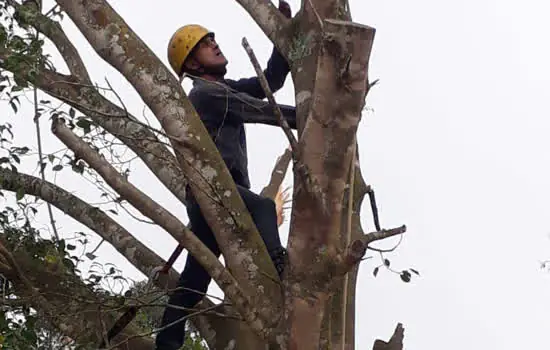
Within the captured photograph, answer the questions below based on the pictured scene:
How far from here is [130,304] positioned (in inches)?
126

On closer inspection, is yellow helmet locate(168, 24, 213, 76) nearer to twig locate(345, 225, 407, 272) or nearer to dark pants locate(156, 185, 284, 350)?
dark pants locate(156, 185, 284, 350)

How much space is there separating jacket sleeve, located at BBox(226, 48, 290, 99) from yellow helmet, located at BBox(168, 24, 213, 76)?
209 mm

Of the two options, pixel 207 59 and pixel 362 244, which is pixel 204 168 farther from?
pixel 207 59

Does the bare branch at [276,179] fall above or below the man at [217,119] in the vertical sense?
above

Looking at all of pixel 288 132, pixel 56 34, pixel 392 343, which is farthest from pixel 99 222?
pixel 288 132

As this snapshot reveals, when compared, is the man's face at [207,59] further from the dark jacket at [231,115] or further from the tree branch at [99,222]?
the tree branch at [99,222]

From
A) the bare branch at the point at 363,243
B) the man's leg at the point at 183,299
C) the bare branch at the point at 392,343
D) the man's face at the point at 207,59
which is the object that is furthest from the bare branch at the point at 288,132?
the man's face at the point at 207,59

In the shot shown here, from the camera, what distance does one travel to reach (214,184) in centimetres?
278

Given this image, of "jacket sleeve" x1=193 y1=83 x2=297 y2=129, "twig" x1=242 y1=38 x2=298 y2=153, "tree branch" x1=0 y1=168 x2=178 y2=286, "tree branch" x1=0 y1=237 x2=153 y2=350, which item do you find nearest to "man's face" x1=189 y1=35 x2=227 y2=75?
"jacket sleeve" x1=193 y1=83 x2=297 y2=129

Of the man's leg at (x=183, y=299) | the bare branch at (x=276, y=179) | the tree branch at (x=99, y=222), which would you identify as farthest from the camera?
the bare branch at (x=276, y=179)

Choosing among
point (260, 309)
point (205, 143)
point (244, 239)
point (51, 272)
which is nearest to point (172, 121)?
point (205, 143)

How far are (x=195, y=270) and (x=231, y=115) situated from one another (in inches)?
25.9

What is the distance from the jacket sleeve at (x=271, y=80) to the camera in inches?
139

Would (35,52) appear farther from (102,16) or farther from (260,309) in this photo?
(260,309)
